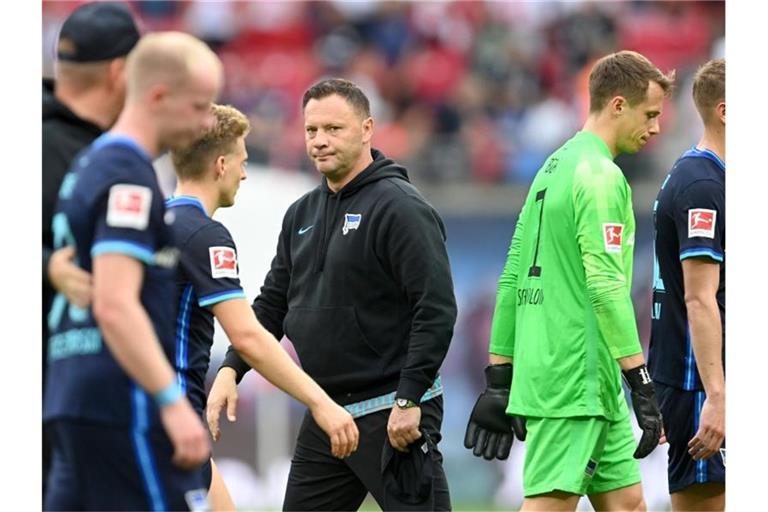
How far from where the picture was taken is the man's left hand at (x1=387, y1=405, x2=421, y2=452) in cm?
672

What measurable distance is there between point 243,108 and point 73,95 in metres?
12.0

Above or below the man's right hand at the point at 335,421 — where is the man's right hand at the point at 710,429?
below

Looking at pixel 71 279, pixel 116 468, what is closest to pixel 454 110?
pixel 71 279

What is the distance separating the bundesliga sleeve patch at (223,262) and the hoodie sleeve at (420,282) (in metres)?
1.14

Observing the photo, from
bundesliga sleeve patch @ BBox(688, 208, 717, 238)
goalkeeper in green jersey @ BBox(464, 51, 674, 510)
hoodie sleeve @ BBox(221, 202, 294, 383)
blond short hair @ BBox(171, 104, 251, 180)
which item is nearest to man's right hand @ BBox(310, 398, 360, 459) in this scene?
goalkeeper in green jersey @ BBox(464, 51, 674, 510)

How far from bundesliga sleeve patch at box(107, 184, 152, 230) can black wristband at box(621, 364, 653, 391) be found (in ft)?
9.32

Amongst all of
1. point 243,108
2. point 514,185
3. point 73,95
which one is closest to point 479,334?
point 514,185

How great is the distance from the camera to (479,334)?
13820 mm

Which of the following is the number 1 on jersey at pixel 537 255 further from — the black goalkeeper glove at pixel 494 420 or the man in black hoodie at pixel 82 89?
the man in black hoodie at pixel 82 89

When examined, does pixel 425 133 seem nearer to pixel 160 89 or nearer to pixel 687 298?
pixel 687 298

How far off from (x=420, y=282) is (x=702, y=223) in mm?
1405

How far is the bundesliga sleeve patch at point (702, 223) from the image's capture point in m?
6.89

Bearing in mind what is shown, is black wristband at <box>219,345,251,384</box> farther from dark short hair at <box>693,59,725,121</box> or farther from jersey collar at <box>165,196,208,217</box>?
dark short hair at <box>693,59,725,121</box>

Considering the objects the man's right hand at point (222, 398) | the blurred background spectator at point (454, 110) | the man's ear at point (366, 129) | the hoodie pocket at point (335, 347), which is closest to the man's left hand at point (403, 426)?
the hoodie pocket at point (335, 347)
